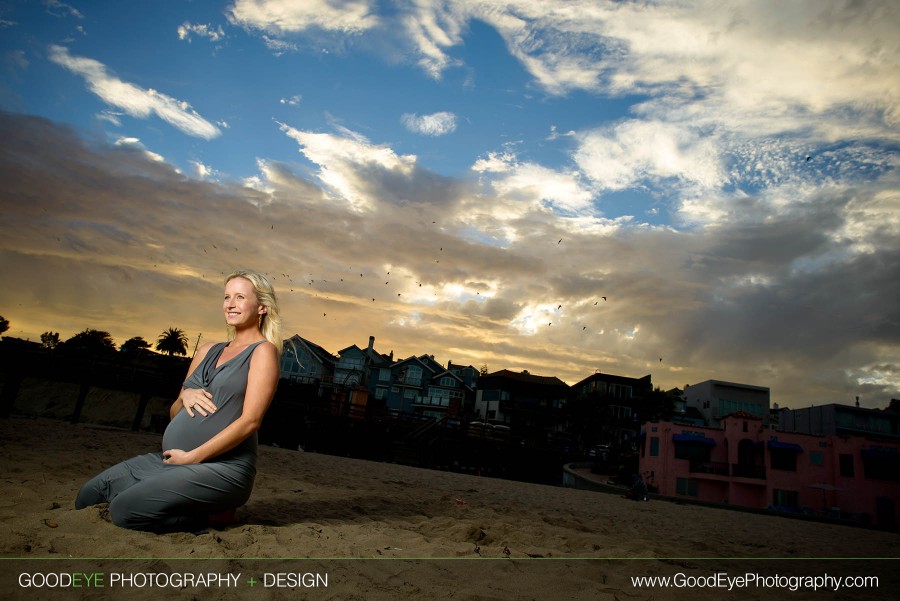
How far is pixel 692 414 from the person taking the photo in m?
51.0

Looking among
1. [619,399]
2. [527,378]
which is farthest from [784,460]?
[527,378]

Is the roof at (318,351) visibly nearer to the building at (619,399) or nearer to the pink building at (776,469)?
the building at (619,399)

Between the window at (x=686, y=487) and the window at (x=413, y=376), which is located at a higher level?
the window at (x=413, y=376)

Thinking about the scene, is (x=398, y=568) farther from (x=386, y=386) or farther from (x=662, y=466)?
(x=386, y=386)

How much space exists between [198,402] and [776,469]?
32267 millimetres

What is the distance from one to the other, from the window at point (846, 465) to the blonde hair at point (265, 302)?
3318 centimetres

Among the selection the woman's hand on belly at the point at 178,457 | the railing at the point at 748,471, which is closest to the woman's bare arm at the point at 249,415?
the woman's hand on belly at the point at 178,457

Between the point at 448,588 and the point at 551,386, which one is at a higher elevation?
the point at 551,386

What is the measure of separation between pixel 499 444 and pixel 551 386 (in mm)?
26970

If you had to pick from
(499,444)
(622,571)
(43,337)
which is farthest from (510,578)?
(43,337)

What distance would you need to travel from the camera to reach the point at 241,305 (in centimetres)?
381

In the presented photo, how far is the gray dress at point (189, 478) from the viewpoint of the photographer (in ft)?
10.4

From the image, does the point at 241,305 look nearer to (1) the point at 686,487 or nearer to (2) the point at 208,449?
(2) the point at 208,449

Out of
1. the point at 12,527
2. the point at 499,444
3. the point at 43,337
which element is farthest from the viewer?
the point at 43,337
